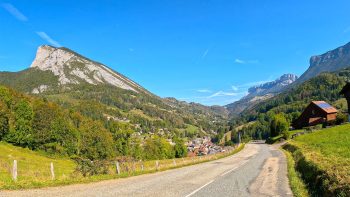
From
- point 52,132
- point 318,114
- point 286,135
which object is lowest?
point 286,135

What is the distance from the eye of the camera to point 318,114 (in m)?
106

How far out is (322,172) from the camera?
1755cm

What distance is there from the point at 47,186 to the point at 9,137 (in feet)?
280

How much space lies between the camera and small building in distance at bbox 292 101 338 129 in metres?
101

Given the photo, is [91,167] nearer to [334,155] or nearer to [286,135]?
[334,155]

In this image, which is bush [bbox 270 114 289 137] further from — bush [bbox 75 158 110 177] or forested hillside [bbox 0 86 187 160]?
bush [bbox 75 158 110 177]

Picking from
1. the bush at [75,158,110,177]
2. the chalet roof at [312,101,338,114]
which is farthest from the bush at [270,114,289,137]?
the bush at [75,158,110,177]

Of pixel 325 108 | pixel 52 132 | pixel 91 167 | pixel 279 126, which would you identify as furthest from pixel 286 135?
pixel 91 167

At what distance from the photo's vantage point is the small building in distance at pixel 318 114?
3995 inches

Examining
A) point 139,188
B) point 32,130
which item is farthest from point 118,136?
point 139,188

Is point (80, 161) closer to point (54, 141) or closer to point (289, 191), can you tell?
point (289, 191)

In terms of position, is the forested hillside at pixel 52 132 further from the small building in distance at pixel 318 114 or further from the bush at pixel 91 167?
the small building in distance at pixel 318 114

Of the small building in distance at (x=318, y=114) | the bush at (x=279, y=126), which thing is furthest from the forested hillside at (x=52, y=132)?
the small building in distance at (x=318, y=114)

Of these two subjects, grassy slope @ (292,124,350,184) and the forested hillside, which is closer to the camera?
grassy slope @ (292,124,350,184)
